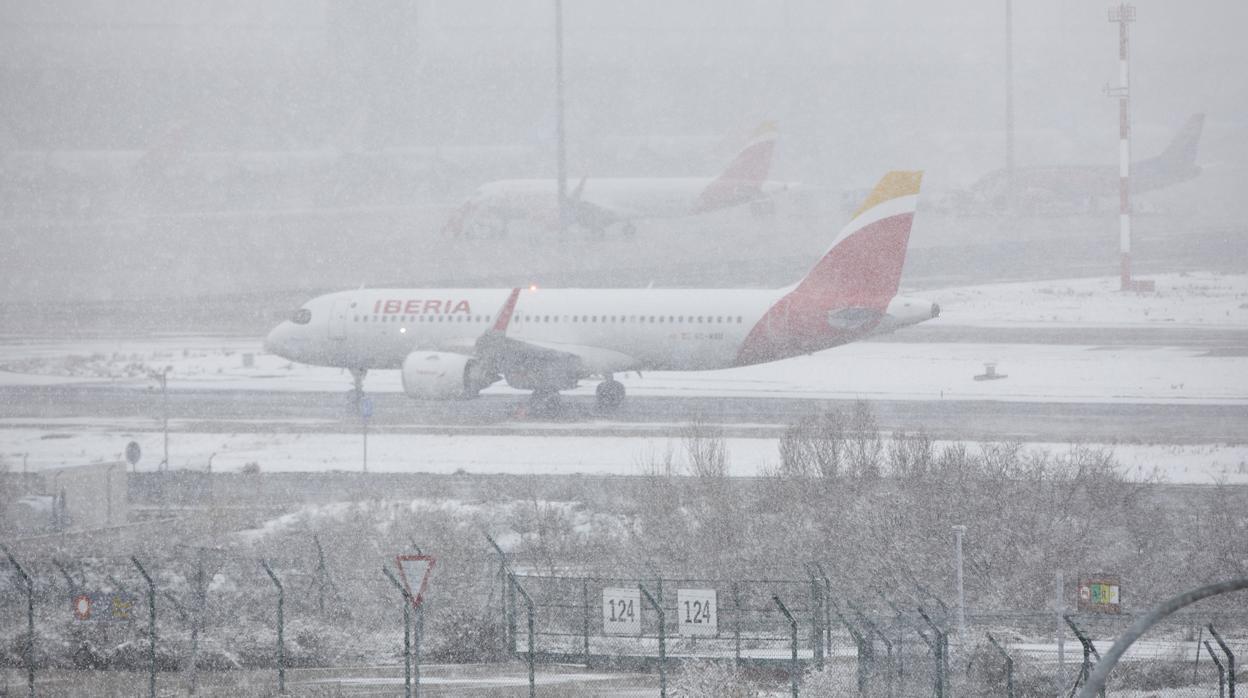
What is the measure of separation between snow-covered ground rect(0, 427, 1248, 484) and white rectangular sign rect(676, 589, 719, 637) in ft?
43.8

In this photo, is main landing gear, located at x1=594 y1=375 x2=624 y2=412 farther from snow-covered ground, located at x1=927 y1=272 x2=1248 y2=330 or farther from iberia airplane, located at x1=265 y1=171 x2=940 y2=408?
snow-covered ground, located at x1=927 y1=272 x2=1248 y2=330

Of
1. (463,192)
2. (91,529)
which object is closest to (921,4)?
(463,192)

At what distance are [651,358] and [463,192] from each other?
8897 centimetres

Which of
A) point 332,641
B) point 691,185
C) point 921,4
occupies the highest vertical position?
point 921,4

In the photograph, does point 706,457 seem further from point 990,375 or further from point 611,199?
point 611,199

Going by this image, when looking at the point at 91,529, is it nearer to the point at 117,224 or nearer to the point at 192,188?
the point at 117,224

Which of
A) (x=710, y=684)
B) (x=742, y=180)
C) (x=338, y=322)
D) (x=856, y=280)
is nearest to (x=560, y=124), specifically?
(x=742, y=180)

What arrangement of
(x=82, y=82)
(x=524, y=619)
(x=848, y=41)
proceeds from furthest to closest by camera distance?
(x=848, y=41) < (x=82, y=82) < (x=524, y=619)

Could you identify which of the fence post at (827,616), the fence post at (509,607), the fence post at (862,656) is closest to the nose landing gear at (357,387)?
the fence post at (509,607)

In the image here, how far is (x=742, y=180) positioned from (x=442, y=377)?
63.0 meters

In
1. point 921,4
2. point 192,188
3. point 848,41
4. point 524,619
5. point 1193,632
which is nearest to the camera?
point 1193,632

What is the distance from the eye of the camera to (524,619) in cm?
2472

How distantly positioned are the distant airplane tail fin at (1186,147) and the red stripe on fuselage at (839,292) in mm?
77736

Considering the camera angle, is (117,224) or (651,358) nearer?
(651,358)
